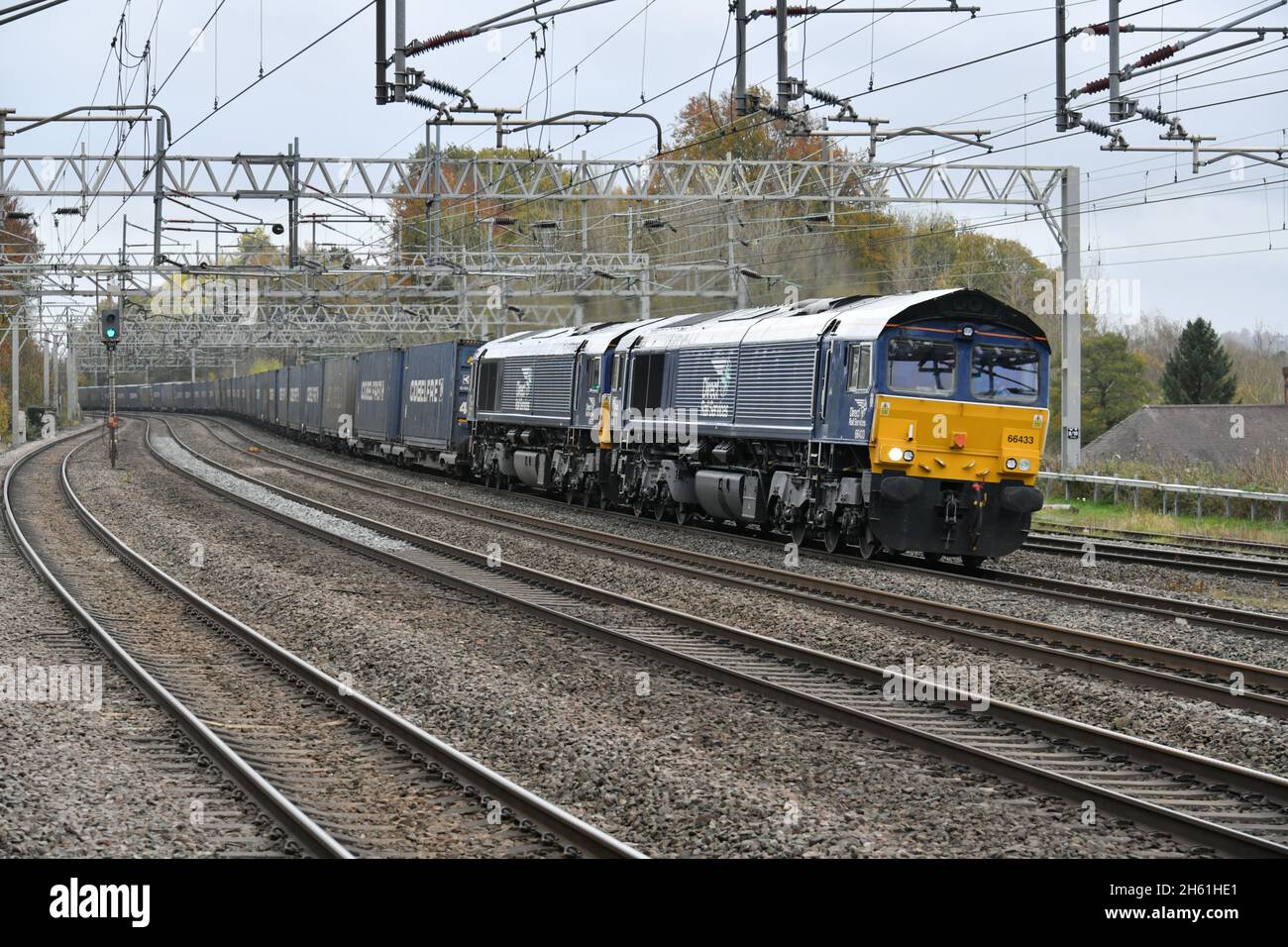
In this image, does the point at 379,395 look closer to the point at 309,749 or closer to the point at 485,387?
the point at 485,387

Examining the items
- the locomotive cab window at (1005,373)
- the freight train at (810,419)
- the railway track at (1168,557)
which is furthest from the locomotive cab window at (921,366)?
the railway track at (1168,557)

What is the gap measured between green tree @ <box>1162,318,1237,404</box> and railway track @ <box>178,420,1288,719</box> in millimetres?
38492

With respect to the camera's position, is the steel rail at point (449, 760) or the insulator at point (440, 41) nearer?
the steel rail at point (449, 760)

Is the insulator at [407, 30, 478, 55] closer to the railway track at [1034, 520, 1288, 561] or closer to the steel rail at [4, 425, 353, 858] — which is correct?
the steel rail at [4, 425, 353, 858]

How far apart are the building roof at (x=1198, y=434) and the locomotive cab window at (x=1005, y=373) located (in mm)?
18766

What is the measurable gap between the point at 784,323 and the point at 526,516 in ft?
22.1

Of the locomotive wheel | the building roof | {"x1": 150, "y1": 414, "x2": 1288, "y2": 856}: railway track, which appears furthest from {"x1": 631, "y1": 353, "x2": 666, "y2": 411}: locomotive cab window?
the building roof

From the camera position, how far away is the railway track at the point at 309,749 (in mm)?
7177

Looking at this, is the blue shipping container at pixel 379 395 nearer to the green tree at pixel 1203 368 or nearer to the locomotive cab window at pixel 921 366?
the locomotive cab window at pixel 921 366
